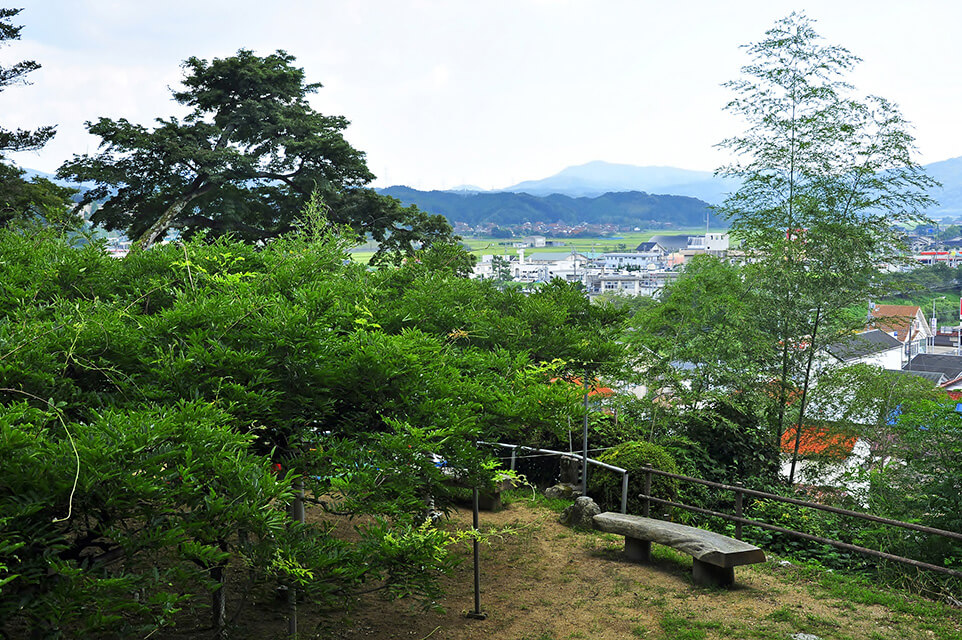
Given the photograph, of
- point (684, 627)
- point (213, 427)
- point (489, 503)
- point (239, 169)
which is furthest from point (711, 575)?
point (239, 169)

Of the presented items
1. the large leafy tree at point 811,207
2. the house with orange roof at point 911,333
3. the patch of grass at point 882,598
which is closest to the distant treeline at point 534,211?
the house with orange roof at point 911,333

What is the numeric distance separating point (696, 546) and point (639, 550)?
892mm

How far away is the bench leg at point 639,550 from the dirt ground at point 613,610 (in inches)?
3.9

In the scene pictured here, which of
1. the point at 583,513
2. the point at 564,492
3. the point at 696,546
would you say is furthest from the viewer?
the point at 564,492

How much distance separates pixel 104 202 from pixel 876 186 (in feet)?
63.3

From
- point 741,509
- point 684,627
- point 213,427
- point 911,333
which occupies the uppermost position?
point 213,427

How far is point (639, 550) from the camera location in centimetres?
728

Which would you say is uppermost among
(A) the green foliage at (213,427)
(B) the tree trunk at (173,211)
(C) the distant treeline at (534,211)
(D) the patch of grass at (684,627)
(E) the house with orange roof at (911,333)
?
(C) the distant treeline at (534,211)

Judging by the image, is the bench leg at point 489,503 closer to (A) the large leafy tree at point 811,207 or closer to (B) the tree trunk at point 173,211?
(A) the large leafy tree at point 811,207

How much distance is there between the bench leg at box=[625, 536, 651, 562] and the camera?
7270 millimetres

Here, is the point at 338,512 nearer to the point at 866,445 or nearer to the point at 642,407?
the point at 642,407

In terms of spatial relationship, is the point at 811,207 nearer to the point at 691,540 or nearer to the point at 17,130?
the point at 691,540

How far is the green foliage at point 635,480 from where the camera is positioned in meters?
9.02

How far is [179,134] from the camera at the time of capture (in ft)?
64.0
